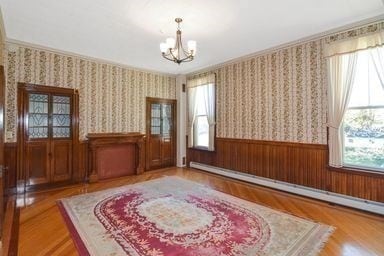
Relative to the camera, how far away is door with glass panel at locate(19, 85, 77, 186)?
434 centimetres

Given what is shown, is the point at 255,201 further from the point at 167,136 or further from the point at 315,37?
the point at 167,136

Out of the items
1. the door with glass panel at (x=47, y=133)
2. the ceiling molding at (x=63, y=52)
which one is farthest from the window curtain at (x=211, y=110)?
the door with glass panel at (x=47, y=133)

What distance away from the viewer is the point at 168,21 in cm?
340

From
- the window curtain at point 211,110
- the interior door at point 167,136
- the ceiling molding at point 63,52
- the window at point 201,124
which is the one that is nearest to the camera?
the ceiling molding at point 63,52

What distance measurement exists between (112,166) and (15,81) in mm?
2668

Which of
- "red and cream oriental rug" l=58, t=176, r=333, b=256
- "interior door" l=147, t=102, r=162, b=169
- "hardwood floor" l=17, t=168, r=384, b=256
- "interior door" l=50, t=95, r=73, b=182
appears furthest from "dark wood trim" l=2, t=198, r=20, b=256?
"interior door" l=147, t=102, r=162, b=169

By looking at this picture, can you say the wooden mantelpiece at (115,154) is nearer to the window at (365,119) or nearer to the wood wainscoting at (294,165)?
the wood wainscoting at (294,165)

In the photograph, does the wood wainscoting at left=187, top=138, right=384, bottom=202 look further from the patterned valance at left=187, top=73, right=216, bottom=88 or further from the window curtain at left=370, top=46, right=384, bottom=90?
the patterned valance at left=187, top=73, right=216, bottom=88

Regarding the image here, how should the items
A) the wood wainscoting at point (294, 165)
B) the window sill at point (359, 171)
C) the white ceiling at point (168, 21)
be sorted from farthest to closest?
1. the wood wainscoting at point (294, 165)
2. the window sill at point (359, 171)
3. the white ceiling at point (168, 21)

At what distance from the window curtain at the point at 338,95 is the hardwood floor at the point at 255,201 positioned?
0.87m

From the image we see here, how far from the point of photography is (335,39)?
3740mm

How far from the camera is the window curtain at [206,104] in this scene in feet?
19.4

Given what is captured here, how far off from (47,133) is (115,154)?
155 cm

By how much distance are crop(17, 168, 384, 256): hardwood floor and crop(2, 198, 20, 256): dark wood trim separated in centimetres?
6
